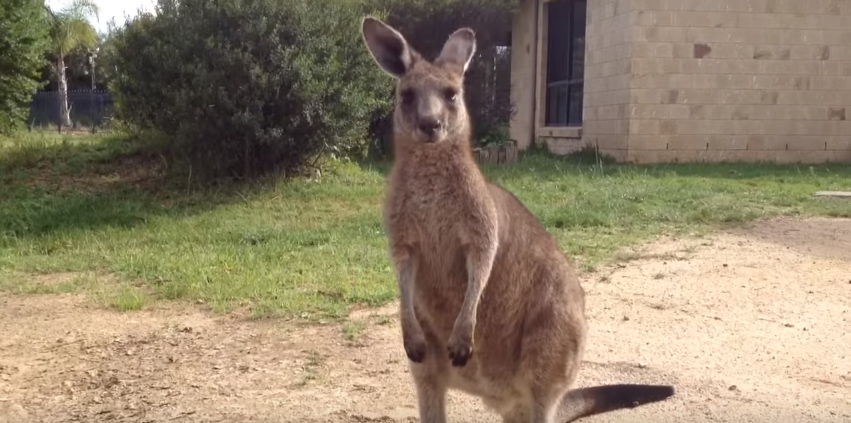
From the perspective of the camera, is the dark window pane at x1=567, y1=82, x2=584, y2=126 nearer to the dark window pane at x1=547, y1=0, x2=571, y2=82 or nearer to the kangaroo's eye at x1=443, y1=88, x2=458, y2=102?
the dark window pane at x1=547, y1=0, x2=571, y2=82

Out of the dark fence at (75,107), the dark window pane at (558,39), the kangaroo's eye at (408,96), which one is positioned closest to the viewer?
the kangaroo's eye at (408,96)

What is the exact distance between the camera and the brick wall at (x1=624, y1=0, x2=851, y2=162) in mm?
12969

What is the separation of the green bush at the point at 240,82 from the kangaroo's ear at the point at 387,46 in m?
5.76

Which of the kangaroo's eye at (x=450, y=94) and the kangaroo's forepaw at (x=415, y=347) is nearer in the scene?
the kangaroo's forepaw at (x=415, y=347)

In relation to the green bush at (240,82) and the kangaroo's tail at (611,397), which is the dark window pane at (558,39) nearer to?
the green bush at (240,82)

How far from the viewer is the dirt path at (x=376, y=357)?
3.59m

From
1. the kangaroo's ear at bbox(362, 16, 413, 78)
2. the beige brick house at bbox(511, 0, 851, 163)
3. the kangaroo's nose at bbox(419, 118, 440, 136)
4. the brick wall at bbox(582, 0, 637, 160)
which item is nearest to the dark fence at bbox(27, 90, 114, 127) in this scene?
the brick wall at bbox(582, 0, 637, 160)

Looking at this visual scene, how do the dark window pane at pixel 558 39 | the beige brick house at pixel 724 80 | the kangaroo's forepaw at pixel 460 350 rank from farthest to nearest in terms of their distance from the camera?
the dark window pane at pixel 558 39 → the beige brick house at pixel 724 80 → the kangaroo's forepaw at pixel 460 350

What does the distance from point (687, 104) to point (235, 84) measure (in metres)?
7.44

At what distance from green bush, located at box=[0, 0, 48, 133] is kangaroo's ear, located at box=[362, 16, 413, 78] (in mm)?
9351

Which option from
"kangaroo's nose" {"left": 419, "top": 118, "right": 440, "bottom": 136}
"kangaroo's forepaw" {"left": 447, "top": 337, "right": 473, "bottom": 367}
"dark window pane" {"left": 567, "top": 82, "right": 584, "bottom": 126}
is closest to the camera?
"kangaroo's forepaw" {"left": 447, "top": 337, "right": 473, "bottom": 367}

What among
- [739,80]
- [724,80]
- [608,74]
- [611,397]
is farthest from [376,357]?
[739,80]

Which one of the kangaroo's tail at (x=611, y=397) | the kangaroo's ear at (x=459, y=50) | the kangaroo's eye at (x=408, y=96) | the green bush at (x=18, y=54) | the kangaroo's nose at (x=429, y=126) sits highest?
the green bush at (x=18, y=54)

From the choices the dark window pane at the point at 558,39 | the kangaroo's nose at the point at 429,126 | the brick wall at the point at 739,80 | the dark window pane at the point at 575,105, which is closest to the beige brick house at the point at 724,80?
the brick wall at the point at 739,80
